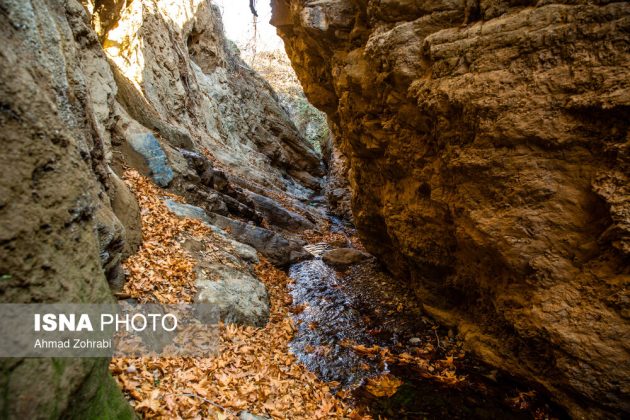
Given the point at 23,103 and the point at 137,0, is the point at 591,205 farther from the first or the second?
the point at 137,0

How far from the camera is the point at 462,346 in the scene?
7.06 m

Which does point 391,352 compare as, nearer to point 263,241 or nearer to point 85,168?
point 263,241

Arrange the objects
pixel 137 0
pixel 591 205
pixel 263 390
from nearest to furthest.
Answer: pixel 591 205 → pixel 263 390 → pixel 137 0

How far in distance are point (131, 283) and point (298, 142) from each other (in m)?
28.4

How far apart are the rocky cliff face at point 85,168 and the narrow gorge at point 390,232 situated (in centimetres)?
3

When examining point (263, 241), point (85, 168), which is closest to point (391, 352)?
point (263, 241)

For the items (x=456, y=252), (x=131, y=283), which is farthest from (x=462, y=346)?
(x=131, y=283)

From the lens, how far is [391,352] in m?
7.02

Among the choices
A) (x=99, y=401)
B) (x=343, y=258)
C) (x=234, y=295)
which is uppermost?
(x=99, y=401)

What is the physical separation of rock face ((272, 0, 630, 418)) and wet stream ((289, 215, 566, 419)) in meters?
0.48

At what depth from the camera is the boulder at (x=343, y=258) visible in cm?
1201

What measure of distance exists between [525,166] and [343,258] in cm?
796

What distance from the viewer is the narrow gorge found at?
2744mm

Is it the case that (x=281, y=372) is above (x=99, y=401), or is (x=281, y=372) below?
below
